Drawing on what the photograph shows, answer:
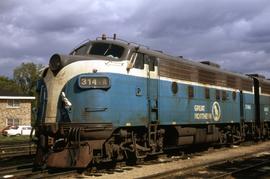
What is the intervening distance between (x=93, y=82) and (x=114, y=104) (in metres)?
0.99

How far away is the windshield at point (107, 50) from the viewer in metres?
14.5

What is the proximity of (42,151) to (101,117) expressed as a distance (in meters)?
2.14

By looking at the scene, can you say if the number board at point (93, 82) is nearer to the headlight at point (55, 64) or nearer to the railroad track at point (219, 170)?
the headlight at point (55, 64)

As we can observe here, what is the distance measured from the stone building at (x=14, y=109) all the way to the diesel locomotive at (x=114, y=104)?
37.8 m

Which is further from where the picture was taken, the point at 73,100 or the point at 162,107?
the point at 162,107

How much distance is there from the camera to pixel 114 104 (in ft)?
44.8

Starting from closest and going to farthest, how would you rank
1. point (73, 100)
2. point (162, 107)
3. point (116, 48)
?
point (73, 100)
point (116, 48)
point (162, 107)

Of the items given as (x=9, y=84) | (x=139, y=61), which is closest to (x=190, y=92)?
(x=139, y=61)

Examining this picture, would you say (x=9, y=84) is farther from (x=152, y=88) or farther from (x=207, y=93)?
(x=152, y=88)

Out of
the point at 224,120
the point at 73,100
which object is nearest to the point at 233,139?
the point at 224,120

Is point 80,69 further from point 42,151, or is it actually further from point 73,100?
point 42,151

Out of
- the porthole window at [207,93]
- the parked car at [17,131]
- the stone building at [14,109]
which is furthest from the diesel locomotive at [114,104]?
the stone building at [14,109]

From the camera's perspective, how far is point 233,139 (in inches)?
912

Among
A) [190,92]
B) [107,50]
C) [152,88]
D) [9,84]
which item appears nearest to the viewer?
[107,50]
